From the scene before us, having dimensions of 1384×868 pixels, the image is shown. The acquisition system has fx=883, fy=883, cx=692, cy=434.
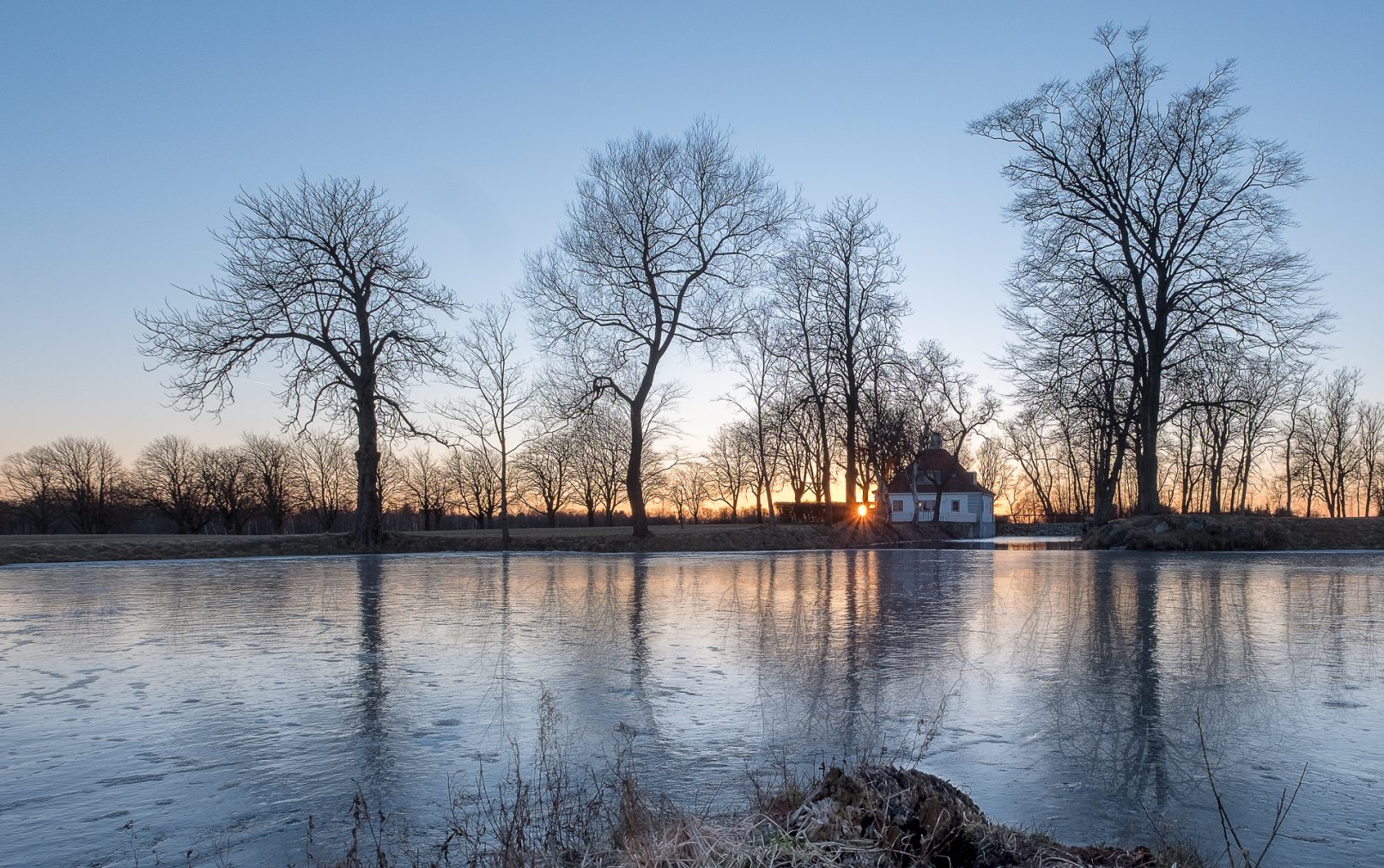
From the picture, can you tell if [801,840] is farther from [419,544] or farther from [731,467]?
[731,467]

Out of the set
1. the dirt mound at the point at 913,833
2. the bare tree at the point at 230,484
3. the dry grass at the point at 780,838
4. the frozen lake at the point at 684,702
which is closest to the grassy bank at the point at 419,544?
the frozen lake at the point at 684,702

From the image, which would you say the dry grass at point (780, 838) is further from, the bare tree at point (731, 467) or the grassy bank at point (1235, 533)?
the bare tree at point (731, 467)

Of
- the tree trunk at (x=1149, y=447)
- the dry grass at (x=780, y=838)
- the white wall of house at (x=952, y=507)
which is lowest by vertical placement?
the white wall of house at (x=952, y=507)

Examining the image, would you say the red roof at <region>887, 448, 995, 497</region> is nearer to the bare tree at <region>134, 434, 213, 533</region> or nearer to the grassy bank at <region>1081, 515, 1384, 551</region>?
the grassy bank at <region>1081, 515, 1384, 551</region>

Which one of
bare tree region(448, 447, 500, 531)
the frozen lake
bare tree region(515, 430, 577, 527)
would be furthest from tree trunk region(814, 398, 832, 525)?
bare tree region(448, 447, 500, 531)

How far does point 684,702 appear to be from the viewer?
650 cm

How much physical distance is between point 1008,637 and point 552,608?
6.21 m

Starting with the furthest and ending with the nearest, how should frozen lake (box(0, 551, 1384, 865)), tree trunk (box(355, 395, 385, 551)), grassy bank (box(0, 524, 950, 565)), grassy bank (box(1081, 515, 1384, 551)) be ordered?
tree trunk (box(355, 395, 385, 551)), grassy bank (box(1081, 515, 1384, 551)), grassy bank (box(0, 524, 950, 565)), frozen lake (box(0, 551, 1384, 865))

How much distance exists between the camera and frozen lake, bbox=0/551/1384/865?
4.34 meters

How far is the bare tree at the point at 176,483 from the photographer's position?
8038cm

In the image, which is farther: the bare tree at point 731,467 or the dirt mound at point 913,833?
the bare tree at point 731,467

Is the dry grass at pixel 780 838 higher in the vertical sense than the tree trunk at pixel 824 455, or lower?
lower

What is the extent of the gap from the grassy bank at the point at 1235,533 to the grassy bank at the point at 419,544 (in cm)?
1048

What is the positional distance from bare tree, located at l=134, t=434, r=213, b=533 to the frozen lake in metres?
74.9
